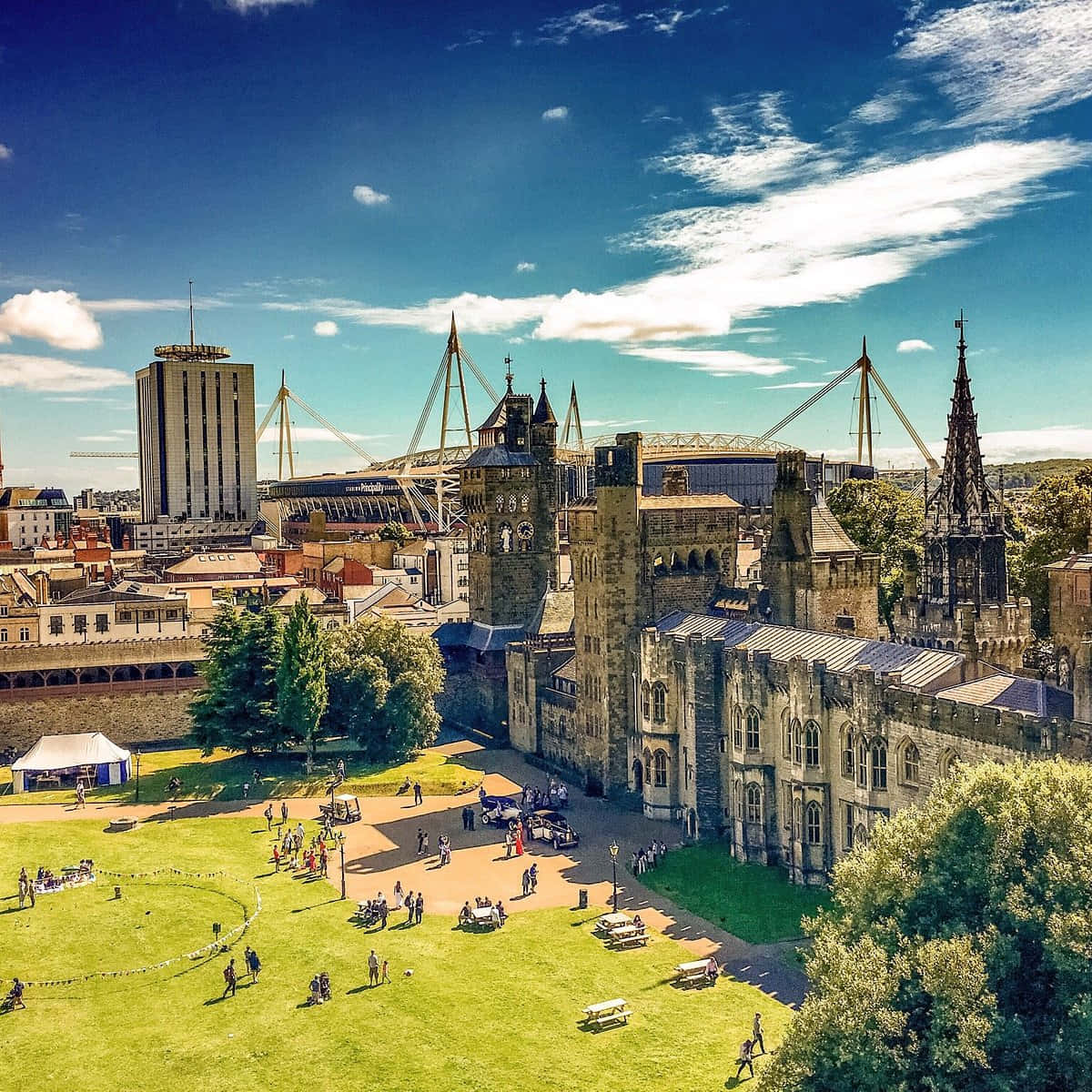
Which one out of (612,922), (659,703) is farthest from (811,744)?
(612,922)

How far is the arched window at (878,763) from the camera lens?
49531 millimetres

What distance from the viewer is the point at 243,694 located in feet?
247

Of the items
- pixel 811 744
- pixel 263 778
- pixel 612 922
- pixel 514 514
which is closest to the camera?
pixel 612 922

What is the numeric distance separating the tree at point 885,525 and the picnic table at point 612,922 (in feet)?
145

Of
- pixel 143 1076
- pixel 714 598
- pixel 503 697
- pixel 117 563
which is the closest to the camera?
pixel 143 1076

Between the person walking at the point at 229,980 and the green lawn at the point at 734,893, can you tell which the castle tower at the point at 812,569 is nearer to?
the green lawn at the point at 734,893

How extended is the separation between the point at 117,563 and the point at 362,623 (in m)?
83.5

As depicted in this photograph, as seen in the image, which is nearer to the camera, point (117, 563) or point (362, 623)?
point (362, 623)

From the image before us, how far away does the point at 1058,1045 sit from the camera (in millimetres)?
27375

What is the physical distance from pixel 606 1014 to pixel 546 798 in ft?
96.2

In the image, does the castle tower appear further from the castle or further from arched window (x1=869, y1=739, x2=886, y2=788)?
arched window (x1=869, y1=739, x2=886, y2=788)

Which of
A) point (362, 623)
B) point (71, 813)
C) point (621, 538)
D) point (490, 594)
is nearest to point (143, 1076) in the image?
point (71, 813)

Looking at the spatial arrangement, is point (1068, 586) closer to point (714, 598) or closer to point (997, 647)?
point (997, 647)

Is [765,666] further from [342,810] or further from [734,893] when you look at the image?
[342,810]
